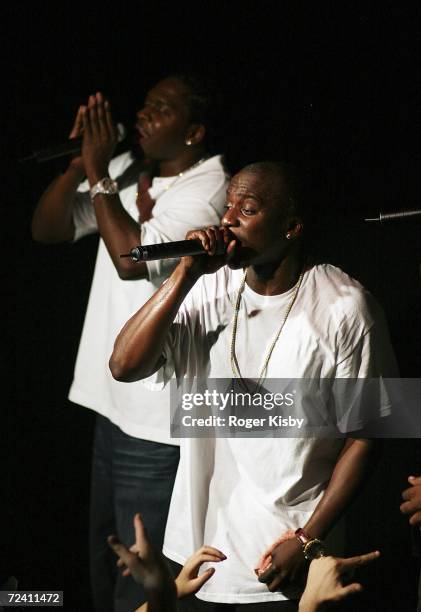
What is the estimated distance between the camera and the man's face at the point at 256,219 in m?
1.76

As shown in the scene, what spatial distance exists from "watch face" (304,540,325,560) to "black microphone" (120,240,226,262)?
25.6 inches

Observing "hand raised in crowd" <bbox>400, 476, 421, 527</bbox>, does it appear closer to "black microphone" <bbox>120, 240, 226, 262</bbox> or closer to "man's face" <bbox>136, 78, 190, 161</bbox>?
"black microphone" <bbox>120, 240, 226, 262</bbox>

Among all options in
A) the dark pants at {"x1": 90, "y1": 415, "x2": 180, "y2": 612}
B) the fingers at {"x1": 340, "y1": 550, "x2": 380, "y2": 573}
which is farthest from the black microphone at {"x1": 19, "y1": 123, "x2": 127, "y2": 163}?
the fingers at {"x1": 340, "y1": 550, "x2": 380, "y2": 573}

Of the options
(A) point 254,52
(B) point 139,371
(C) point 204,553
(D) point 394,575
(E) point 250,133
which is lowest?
(D) point 394,575

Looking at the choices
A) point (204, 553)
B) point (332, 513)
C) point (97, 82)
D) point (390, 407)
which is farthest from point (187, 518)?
point (97, 82)

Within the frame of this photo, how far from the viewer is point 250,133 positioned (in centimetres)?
228

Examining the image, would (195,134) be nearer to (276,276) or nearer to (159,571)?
(276,276)

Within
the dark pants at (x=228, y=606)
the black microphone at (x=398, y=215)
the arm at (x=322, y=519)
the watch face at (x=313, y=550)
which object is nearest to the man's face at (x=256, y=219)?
the black microphone at (x=398, y=215)

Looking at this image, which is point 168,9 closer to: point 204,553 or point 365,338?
point 365,338

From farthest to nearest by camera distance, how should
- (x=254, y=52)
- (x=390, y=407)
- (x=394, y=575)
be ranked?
1. (x=254, y=52)
2. (x=394, y=575)
3. (x=390, y=407)

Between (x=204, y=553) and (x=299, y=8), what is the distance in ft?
4.66

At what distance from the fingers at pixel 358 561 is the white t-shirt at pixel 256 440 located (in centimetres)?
14

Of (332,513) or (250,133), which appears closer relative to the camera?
(332,513)

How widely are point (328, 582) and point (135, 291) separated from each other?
95cm
